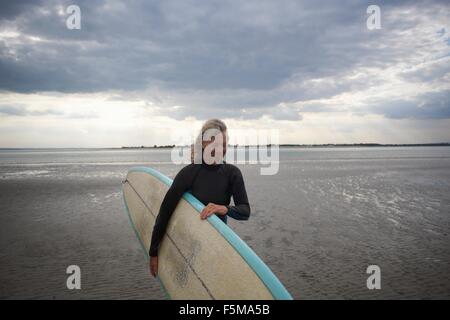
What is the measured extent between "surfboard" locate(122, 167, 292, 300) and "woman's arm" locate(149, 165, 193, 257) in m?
0.22

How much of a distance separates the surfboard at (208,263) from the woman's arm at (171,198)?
0.22 metres

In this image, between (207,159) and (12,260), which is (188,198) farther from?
(12,260)

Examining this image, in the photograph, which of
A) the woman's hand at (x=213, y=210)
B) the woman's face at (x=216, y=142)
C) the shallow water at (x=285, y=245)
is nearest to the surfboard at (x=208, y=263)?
the woman's hand at (x=213, y=210)

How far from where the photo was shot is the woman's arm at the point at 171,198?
270cm

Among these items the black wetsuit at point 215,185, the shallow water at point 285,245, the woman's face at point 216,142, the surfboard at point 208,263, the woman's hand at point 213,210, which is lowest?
the shallow water at point 285,245

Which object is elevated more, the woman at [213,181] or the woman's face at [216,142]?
the woman's face at [216,142]

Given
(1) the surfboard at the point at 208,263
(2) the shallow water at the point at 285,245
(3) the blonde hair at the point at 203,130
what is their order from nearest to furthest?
(1) the surfboard at the point at 208,263 → (3) the blonde hair at the point at 203,130 → (2) the shallow water at the point at 285,245

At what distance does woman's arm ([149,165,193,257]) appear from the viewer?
8.86 ft

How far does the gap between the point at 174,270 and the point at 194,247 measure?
0.39 metres

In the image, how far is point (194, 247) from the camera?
9.96 feet

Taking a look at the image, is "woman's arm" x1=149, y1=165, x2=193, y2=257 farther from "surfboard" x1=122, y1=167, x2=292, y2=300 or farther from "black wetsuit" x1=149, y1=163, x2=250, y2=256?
"surfboard" x1=122, y1=167, x2=292, y2=300

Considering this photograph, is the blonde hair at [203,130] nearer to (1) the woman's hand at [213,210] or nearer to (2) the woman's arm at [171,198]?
(2) the woman's arm at [171,198]

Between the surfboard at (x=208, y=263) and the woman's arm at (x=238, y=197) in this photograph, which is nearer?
the surfboard at (x=208, y=263)

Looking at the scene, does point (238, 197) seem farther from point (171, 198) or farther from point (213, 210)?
point (171, 198)
